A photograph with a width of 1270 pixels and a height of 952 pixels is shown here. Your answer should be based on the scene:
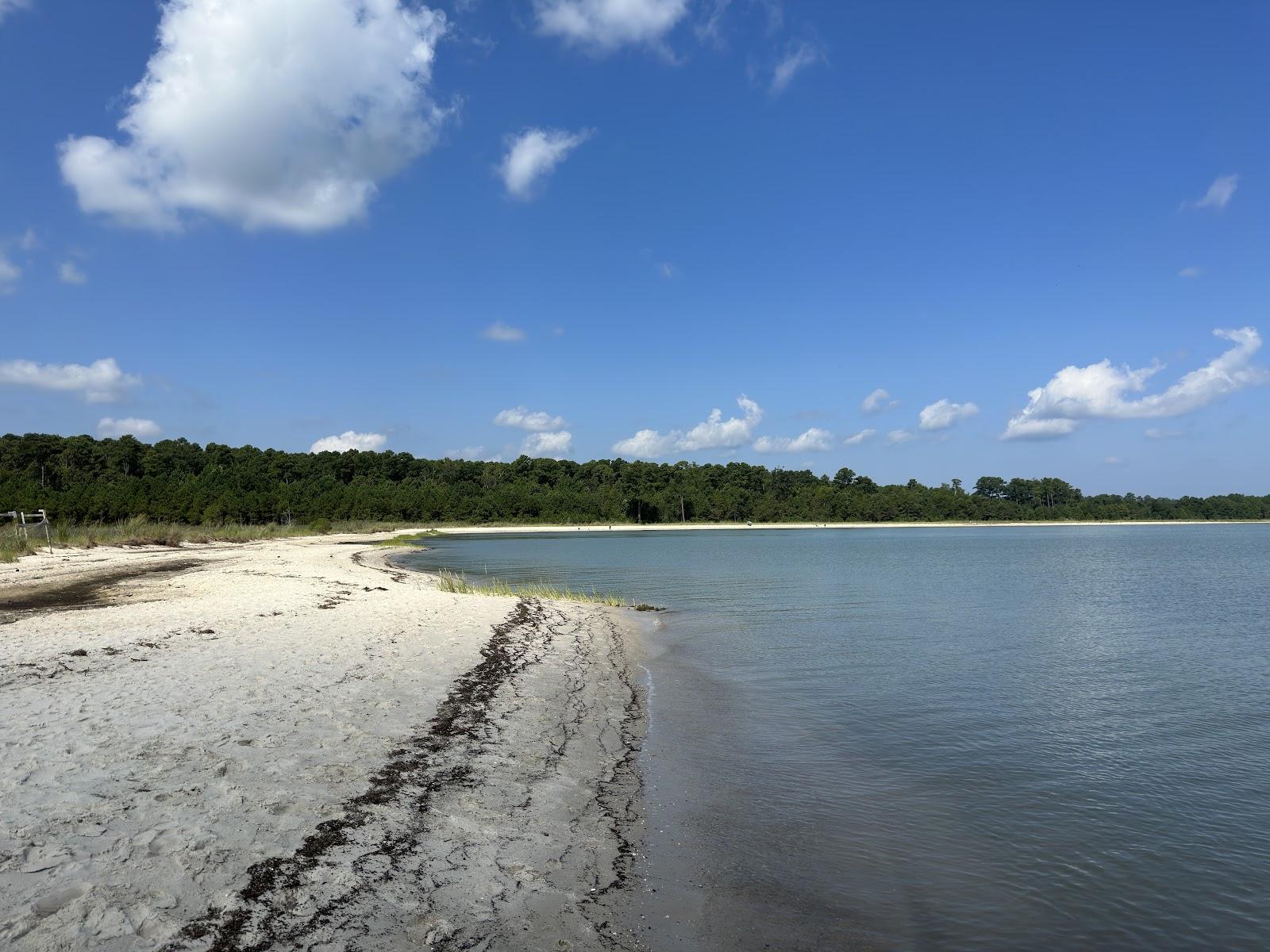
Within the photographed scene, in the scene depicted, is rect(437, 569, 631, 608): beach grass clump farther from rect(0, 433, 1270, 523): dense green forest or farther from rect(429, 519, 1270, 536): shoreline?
rect(429, 519, 1270, 536): shoreline

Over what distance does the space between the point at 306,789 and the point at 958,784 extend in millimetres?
7464

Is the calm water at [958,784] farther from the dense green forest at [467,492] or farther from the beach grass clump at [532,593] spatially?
the dense green forest at [467,492]

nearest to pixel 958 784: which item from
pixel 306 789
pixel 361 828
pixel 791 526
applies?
pixel 361 828

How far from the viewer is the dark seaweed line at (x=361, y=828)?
14.9 ft

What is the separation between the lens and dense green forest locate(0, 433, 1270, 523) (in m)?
82.7

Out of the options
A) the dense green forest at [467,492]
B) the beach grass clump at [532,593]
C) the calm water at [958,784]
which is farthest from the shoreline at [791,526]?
the calm water at [958,784]

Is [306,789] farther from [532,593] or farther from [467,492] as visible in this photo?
[467,492]

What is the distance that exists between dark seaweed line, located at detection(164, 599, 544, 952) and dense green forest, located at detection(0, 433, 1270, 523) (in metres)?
71.7

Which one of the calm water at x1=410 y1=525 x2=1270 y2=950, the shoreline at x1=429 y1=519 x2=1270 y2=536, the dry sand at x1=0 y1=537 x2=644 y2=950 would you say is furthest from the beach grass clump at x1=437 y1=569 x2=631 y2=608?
the shoreline at x1=429 y1=519 x2=1270 y2=536

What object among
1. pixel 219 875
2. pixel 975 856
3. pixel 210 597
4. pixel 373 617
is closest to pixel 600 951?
pixel 219 875

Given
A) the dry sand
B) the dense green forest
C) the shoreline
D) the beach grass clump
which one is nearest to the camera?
the dry sand

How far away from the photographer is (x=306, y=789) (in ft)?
22.6

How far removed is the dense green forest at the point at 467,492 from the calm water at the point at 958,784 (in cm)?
7331

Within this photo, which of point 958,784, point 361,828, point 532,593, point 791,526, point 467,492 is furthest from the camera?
point 791,526
